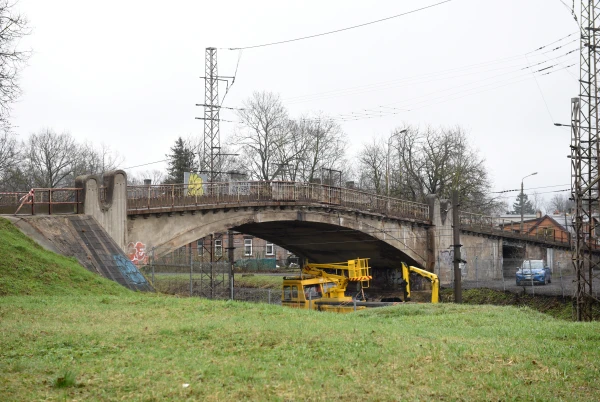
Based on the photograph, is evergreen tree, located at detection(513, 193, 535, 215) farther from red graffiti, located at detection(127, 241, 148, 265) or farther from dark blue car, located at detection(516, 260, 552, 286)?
red graffiti, located at detection(127, 241, 148, 265)

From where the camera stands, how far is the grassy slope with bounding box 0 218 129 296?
18.9 m

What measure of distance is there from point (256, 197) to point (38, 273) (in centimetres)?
1782

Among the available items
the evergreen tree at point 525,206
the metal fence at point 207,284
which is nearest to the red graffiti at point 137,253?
the metal fence at point 207,284

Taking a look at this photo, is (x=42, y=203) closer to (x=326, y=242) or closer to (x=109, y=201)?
(x=109, y=201)

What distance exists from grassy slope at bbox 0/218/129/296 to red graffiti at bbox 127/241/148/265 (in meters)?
6.98

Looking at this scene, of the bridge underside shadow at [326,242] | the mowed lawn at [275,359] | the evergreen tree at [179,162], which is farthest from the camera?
the evergreen tree at [179,162]

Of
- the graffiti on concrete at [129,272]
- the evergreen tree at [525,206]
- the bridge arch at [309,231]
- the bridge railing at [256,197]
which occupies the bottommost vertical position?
the graffiti on concrete at [129,272]

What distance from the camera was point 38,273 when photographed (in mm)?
19891

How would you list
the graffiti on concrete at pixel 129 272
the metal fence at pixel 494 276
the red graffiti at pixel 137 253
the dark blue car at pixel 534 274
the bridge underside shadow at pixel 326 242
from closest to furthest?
the graffiti on concrete at pixel 129 272 < the red graffiti at pixel 137 253 < the metal fence at pixel 494 276 < the dark blue car at pixel 534 274 < the bridge underside shadow at pixel 326 242

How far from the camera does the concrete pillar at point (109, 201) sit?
26516 mm

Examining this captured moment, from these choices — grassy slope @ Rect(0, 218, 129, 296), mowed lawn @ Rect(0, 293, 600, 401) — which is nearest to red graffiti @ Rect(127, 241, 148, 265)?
grassy slope @ Rect(0, 218, 129, 296)

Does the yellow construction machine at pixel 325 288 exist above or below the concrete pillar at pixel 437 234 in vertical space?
below

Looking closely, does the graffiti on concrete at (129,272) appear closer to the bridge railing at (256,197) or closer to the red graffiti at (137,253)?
the red graffiti at (137,253)

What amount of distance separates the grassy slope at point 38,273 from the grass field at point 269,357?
2169 millimetres
